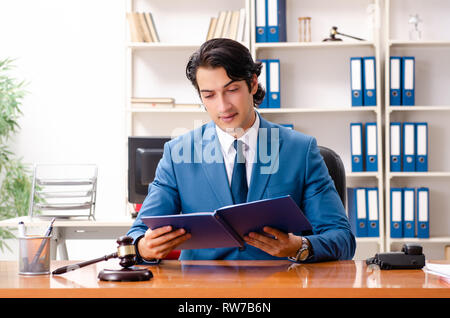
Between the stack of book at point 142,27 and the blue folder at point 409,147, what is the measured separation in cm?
180

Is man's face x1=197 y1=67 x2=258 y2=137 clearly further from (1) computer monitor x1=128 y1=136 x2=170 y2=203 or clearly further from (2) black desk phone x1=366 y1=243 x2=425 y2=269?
(1) computer monitor x1=128 y1=136 x2=170 y2=203

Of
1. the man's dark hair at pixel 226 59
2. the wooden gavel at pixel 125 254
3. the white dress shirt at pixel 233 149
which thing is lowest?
the wooden gavel at pixel 125 254

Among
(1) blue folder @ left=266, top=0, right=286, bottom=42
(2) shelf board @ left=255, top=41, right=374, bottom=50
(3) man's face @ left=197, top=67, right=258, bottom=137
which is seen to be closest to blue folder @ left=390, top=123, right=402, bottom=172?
(2) shelf board @ left=255, top=41, right=374, bottom=50

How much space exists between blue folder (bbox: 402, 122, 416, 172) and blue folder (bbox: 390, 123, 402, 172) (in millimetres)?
27

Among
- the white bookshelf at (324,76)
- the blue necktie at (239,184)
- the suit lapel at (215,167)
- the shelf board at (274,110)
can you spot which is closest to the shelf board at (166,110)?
the shelf board at (274,110)

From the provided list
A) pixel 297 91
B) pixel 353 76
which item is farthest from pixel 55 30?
pixel 353 76

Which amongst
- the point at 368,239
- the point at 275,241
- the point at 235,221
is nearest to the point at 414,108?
the point at 368,239

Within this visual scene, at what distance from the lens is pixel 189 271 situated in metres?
1.39

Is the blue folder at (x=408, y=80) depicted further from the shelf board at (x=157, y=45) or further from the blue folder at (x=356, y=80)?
the shelf board at (x=157, y=45)

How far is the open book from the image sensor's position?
4.14 ft

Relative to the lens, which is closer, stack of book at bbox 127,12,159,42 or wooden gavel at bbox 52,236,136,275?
wooden gavel at bbox 52,236,136,275

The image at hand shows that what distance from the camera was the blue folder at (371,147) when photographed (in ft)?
12.6

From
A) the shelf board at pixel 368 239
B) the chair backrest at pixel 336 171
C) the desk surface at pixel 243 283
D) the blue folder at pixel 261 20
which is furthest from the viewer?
the blue folder at pixel 261 20

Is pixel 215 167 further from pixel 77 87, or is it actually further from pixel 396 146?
pixel 77 87
